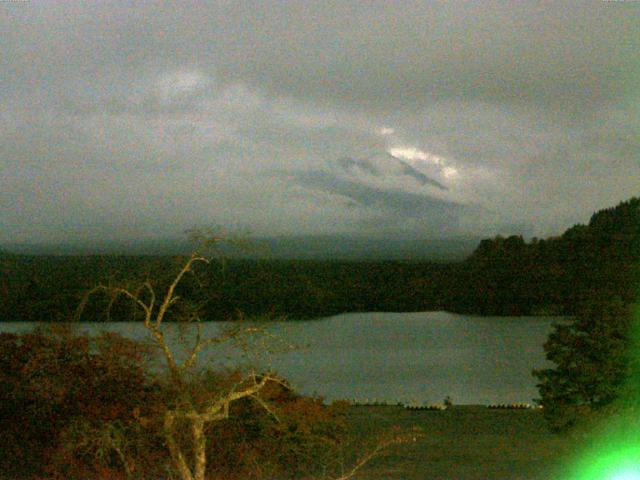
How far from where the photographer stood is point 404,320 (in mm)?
48688

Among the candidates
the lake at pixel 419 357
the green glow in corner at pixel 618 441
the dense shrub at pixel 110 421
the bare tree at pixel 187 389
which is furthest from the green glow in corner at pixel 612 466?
the lake at pixel 419 357

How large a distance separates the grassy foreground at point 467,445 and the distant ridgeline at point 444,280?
5.13 metres

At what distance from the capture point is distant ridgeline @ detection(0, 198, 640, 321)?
939 inches

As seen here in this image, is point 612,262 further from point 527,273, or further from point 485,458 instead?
point 485,458

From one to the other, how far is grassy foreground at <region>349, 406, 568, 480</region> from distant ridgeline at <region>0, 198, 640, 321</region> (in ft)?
16.8

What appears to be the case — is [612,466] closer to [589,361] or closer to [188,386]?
[589,361]

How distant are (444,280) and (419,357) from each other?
17.7 meters

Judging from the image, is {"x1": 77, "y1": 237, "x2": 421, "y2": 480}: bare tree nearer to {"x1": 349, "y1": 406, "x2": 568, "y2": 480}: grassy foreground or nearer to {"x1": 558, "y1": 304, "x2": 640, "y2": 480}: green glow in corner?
{"x1": 349, "y1": 406, "x2": 568, "y2": 480}: grassy foreground

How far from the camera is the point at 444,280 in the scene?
54531 mm

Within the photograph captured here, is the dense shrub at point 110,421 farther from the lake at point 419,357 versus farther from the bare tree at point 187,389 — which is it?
the lake at point 419,357

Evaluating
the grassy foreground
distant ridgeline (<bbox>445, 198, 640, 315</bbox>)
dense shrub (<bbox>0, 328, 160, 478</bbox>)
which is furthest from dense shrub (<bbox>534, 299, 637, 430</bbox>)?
distant ridgeline (<bbox>445, 198, 640, 315</bbox>)

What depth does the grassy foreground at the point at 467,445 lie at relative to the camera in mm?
12695

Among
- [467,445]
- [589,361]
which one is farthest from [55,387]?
[589,361]

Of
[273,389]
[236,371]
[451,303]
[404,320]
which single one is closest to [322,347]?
[404,320]
